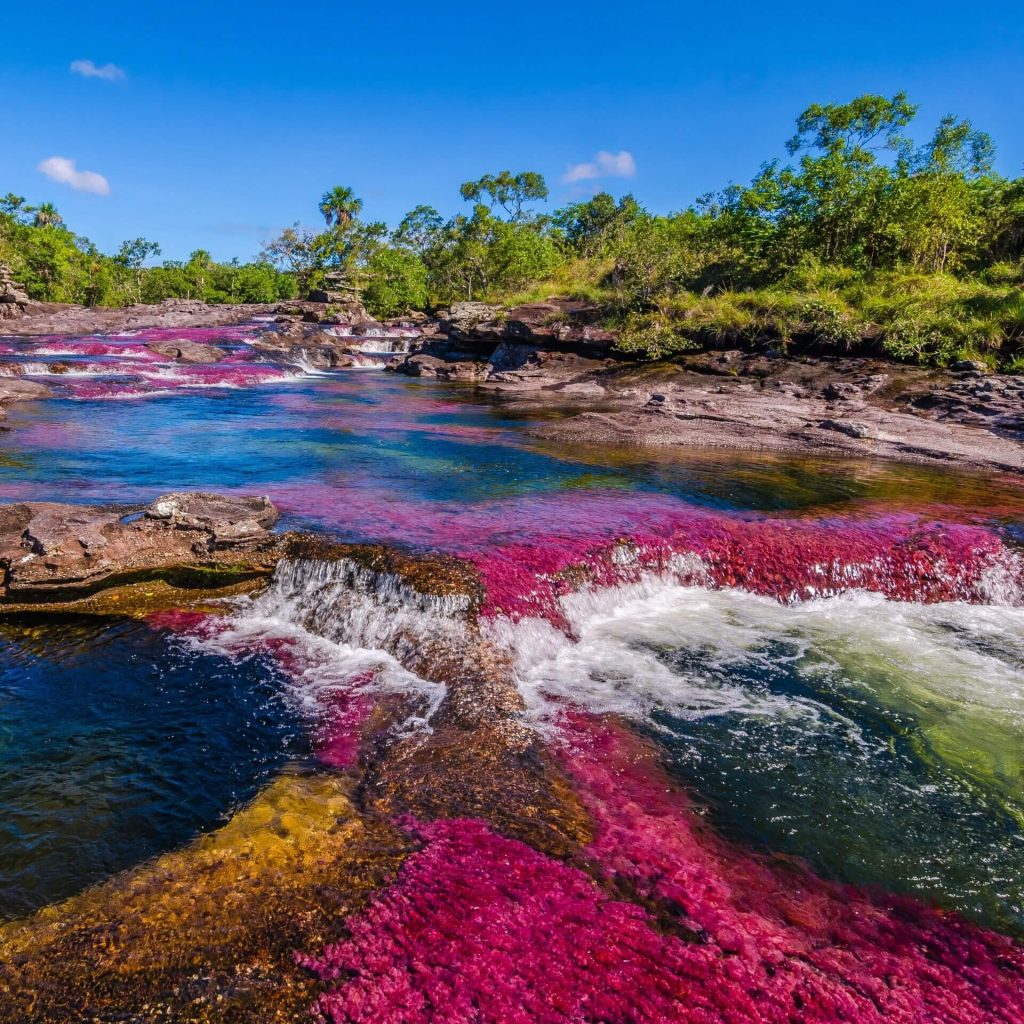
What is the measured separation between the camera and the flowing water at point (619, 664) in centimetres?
507

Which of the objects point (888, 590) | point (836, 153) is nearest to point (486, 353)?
point (836, 153)

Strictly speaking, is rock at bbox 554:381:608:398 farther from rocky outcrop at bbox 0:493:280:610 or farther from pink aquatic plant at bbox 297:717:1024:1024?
pink aquatic plant at bbox 297:717:1024:1024

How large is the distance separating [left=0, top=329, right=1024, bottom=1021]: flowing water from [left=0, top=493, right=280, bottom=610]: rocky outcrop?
1.72ft

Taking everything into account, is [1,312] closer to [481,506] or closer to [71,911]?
[481,506]

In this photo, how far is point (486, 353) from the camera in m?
39.1

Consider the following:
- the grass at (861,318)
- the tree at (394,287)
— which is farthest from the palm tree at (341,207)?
the grass at (861,318)

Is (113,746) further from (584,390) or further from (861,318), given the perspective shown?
(861,318)

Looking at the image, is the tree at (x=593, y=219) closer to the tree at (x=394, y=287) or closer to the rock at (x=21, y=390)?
the tree at (x=394, y=287)

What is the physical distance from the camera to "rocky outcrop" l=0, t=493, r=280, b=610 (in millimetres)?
7980

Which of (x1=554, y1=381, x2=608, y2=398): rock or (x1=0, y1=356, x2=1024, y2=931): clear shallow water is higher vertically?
(x1=554, y1=381, x2=608, y2=398): rock

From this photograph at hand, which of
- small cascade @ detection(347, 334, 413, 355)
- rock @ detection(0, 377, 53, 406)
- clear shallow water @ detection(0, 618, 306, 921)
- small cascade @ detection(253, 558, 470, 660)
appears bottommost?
clear shallow water @ detection(0, 618, 306, 921)

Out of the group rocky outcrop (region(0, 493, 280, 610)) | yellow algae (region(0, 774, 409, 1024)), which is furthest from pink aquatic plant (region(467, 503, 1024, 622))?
yellow algae (region(0, 774, 409, 1024))

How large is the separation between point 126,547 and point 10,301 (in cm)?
6455

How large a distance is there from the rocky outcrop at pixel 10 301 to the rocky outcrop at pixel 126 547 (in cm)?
6132
